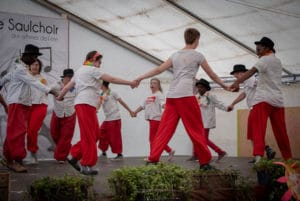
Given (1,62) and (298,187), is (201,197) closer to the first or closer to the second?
(298,187)

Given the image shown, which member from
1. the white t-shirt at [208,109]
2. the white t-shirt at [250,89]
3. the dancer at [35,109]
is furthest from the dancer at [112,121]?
the white t-shirt at [250,89]

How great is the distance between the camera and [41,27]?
32.7ft

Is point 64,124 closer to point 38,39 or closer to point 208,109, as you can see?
point 38,39

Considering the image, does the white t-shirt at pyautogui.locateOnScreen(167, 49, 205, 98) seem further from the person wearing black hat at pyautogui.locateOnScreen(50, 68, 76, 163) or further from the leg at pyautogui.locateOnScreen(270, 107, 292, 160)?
the person wearing black hat at pyautogui.locateOnScreen(50, 68, 76, 163)

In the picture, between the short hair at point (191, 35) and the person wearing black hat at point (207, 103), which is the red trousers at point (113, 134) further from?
the short hair at point (191, 35)

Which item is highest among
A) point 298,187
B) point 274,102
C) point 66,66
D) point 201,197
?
point 66,66

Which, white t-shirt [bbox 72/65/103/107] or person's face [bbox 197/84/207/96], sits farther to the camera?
person's face [bbox 197/84/207/96]

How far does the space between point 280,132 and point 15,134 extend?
3.37 metres

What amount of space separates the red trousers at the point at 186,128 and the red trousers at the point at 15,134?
2.00 metres

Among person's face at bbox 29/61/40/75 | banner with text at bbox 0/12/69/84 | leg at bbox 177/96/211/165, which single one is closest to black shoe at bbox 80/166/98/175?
leg at bbox 177/96/211/165

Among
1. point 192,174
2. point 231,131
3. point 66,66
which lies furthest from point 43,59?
point 192,174

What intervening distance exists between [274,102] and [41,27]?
556 centimetres

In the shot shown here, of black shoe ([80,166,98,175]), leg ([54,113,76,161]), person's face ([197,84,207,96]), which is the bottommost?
black shoe ([80,166,98,175])

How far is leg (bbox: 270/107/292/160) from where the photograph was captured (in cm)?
613
